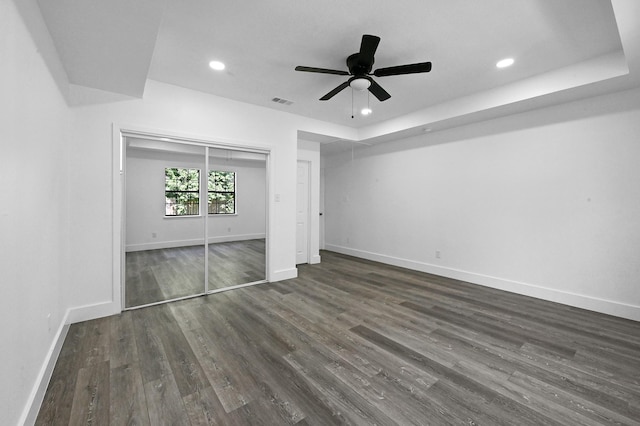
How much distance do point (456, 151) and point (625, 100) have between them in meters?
1.95

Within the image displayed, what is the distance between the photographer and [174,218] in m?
6.92

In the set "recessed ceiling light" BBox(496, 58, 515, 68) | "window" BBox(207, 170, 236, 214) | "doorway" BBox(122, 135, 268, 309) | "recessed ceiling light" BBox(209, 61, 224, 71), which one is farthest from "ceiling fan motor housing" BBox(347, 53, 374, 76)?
"window" BBox(207, 170, 236, 214)

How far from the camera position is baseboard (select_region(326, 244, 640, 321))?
3.09m

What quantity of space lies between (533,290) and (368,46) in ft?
12.9

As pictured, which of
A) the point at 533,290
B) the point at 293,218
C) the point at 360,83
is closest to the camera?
the point at 360,83

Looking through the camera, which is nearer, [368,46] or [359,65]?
[368,46]

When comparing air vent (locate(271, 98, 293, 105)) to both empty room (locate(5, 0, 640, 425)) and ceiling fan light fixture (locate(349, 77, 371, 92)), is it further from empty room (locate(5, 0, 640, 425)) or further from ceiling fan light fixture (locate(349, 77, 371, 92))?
ceiling fan light fixture (locate(349, 77, 371, 92))

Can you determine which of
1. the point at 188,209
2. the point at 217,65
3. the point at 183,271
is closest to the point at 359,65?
the point at 217,65

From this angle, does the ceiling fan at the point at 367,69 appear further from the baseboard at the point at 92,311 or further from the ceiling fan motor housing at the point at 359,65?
the baseboard at the point at 92,311

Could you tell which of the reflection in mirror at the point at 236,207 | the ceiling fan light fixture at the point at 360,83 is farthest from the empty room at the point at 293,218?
the reflection in mirror at the point at 236,207

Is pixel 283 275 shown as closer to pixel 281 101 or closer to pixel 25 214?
pixel 281 101

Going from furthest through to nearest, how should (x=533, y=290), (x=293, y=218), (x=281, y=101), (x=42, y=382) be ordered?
(x=293, y=218) < (x=281, y=101) < (x=533, y=290) < (x=42, y=382)

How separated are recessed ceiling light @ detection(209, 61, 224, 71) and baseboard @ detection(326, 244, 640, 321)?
455 centimetres

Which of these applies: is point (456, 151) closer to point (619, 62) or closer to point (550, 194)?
point (550, 194)
